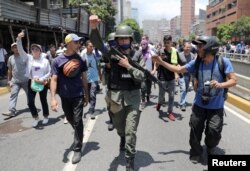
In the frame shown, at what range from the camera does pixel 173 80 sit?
27.4 feet

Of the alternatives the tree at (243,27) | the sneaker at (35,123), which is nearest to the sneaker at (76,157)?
the sneaker at (35,123)

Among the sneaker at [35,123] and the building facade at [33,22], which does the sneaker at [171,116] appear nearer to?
the sneaker at [35,123]

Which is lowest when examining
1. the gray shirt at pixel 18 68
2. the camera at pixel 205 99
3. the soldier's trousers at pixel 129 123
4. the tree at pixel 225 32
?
the soldier's trousers at pixel 129 123

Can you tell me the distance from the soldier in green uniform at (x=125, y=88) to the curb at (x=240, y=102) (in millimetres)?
4847

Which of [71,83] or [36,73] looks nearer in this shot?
[71,83]

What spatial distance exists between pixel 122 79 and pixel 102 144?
67.4 inches

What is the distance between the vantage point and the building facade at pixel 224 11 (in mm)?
90312

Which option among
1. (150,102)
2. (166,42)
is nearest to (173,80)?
(166,42)

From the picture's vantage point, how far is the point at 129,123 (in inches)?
186

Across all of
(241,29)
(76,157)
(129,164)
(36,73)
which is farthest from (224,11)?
(129,164)

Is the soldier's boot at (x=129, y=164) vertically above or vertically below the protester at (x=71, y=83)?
below

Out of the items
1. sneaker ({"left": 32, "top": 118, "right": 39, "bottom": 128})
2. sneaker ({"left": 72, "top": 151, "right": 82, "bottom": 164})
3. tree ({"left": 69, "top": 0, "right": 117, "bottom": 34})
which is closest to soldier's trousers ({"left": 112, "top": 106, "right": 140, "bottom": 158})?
sneaker ({"left": 72, "top": 151, "right": 82, "bottom": 164})

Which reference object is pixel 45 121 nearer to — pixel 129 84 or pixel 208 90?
pixel 129 84

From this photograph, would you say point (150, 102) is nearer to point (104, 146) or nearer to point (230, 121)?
point (230, 121)
